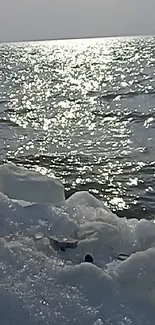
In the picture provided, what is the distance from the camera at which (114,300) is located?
15.9 ft

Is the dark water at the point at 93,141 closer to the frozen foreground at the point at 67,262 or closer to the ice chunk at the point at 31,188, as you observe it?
the ice chunk at the point at 31,188

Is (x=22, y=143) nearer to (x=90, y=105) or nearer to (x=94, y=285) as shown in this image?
(x=90, y=105)

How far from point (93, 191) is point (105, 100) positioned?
17968 millimetres

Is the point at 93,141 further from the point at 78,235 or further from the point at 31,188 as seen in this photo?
the point at 78,235

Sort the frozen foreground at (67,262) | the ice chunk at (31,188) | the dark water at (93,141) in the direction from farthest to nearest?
the dark water at (93,141)
the ice chunk at (31,188)
the frozen foreground at (67,262)

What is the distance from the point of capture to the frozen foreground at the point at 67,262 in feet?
15.2

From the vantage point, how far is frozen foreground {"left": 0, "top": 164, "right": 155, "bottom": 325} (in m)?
4.62

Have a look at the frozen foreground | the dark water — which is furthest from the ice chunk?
the dark water

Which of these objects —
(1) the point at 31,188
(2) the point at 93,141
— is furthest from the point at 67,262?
(2) the point at 93,141

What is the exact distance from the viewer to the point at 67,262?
5.69 metres

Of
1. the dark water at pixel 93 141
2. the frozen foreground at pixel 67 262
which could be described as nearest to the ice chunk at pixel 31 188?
the frozen foreground at pixel 67 262

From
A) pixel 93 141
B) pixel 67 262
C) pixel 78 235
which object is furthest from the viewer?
pixel 93 141

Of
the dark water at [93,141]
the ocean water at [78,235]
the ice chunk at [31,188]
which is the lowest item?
the dark water at [93,141]

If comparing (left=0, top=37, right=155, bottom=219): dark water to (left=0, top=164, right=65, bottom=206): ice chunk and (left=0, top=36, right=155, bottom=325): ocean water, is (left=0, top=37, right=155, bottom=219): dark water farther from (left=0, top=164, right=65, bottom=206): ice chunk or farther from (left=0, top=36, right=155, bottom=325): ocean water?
(left=0, top=164, right=65, bottom=206): ice chunk
